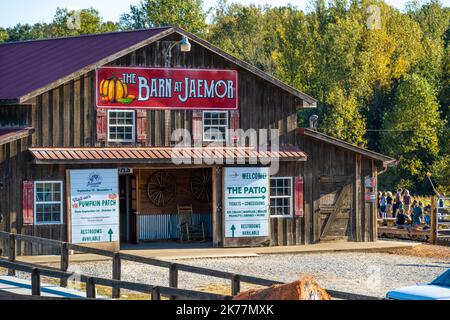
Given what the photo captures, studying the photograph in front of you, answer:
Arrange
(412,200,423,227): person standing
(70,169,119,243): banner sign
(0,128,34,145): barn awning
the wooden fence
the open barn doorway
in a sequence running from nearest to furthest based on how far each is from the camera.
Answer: the wooden fence < (0,128,34,145): barn awning < (70,169,119,243): banner sign < the open barn doorway < (412,200,423,227): person standing

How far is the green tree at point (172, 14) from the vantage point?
89.0 m

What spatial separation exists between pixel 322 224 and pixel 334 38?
129 ft

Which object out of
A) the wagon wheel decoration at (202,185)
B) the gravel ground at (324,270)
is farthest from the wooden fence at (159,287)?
the wagon wheel decoration at (202,185)

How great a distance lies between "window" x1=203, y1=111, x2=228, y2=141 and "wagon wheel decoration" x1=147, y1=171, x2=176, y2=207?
9.23 feet

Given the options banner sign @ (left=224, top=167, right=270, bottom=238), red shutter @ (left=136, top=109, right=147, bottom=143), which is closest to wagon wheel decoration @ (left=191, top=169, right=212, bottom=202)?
banner sign @ (left=224, top=167, right=270, bottom=238)

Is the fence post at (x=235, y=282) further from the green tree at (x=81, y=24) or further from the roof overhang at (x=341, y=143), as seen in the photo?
the green tree at (x=81, y=24)

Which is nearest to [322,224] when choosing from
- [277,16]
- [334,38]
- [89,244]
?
[89,244]

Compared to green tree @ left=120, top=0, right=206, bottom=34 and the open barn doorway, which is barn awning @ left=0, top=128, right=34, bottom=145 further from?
green tree @ left=120, top=0, right=206, bottom=34

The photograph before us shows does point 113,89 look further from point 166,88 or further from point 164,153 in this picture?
point 164,153

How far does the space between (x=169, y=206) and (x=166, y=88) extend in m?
4.73

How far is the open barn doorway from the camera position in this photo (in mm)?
35250

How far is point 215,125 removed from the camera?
33.5m

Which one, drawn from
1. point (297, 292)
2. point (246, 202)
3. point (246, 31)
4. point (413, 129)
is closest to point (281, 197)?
point (246, 202)
